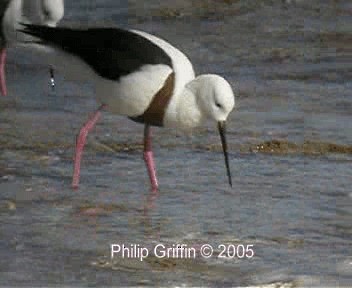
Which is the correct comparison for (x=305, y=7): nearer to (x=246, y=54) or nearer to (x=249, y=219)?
(x=246, y=54)

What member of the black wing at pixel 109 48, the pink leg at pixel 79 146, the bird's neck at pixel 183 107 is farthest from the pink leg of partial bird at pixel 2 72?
the bird's neck at pixel 183 107

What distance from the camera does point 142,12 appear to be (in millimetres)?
12688

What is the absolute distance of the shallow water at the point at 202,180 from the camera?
6.04 metres

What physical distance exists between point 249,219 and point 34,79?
3.79 metres

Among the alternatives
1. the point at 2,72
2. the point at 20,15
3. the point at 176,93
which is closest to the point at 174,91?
the point at 176,93

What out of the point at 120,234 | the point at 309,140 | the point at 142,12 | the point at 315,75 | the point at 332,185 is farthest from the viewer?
the point at 142,12

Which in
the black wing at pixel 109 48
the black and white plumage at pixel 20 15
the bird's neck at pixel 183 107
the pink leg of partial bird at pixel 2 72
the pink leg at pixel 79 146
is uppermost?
the black wing at pixel 109 48

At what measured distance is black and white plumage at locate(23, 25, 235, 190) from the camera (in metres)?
7.40

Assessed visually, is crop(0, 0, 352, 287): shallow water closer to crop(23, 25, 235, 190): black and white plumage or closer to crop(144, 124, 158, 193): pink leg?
crop(144, 124, 158, 193): pink leg

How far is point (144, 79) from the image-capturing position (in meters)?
7.37

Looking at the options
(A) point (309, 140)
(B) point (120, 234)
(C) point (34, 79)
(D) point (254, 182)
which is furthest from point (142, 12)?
(B) point (120, 234)

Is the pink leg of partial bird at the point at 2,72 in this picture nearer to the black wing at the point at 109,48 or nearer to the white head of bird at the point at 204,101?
the black wing at the point at 109,48

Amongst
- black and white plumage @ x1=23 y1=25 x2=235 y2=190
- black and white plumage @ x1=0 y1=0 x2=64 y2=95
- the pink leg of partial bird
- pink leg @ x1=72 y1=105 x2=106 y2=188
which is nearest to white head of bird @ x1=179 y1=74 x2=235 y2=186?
black and white plumage @ x1=23 y1=25 x2=235 y2=190

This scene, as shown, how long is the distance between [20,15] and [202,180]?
358cm
